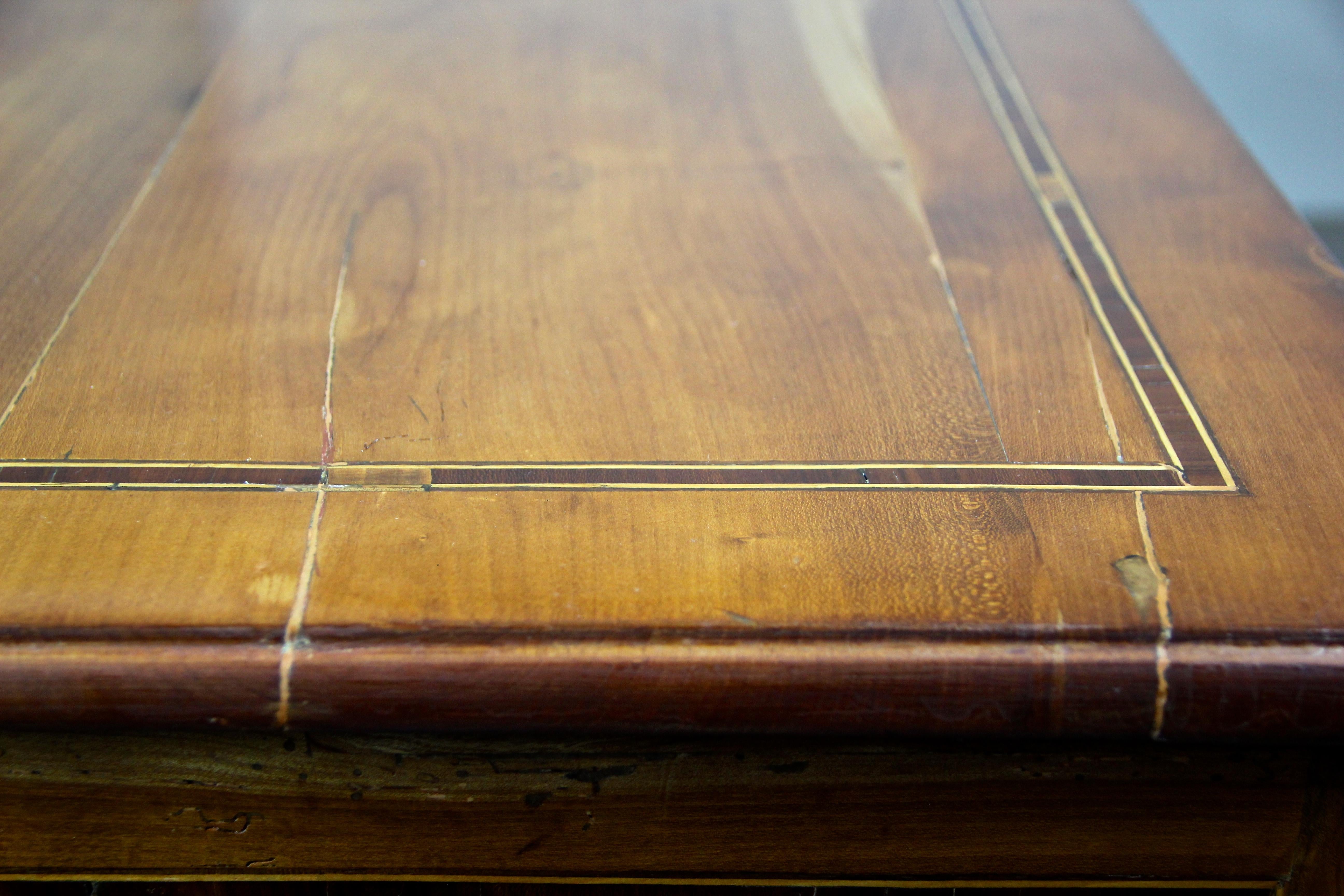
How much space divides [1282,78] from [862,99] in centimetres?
103

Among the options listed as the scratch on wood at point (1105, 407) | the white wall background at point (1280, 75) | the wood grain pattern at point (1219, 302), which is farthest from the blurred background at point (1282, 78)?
the scratch on wood at point (1105, 407)

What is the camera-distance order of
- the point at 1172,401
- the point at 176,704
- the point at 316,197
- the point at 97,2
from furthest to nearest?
the point at 97,2 → the point at 316,197 → the point at 1172,401 → the point at 176,704

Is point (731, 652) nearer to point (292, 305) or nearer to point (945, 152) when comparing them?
point (292, 305)

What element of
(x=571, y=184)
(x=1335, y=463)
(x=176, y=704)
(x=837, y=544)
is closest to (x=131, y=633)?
(x=176, y=704)

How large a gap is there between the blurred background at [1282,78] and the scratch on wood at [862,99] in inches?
29.3

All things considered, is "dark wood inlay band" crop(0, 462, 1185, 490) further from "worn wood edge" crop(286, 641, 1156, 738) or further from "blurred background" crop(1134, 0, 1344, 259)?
"blurred background" crop(1134, 0, 1344, 259)

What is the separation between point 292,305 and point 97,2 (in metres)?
0.44

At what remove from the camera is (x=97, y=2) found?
2.46 feet

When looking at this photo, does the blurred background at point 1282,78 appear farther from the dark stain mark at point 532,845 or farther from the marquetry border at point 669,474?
the dark stain mark at point 532,845

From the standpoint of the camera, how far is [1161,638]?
0.34m

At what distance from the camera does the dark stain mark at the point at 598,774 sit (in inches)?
15.3

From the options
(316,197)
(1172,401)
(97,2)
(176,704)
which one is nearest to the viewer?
(176,704)

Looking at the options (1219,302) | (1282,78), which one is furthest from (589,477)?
(1282,78)

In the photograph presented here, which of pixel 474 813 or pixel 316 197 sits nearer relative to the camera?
pixel 474 813
